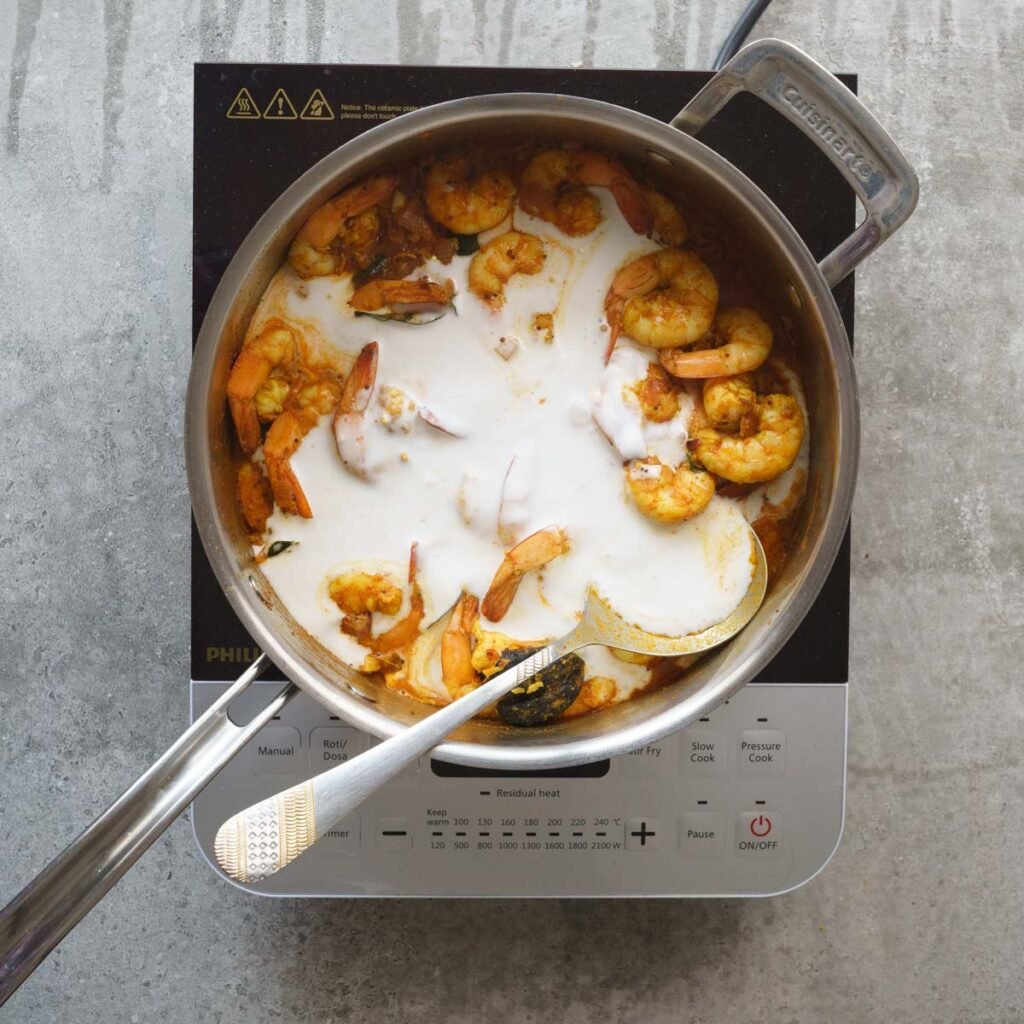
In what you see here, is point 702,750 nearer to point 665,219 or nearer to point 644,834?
point 644,834

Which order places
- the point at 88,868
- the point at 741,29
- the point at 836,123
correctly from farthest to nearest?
1. the point at 741,29
2. the point at 836,123
3. the point at 88,868

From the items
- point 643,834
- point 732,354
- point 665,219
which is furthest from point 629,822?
point 665,219

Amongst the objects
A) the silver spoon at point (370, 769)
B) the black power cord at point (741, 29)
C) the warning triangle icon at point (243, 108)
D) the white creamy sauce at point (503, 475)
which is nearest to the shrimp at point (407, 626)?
the white creamy sauce at point (503, 475)

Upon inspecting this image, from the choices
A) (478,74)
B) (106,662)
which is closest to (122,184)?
(478,74)

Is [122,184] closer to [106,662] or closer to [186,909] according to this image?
[106,662]

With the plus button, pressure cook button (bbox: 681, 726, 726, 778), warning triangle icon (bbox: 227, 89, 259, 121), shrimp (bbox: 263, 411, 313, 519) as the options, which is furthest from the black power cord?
the plus button

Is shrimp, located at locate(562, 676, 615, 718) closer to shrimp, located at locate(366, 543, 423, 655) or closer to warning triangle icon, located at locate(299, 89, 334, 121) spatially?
shrimp, located at locate(366, 543, 423, 655)

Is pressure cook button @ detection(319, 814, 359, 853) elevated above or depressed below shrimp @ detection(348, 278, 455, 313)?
below

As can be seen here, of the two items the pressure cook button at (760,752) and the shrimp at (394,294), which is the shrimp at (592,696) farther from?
the shrimp at (394,294)
